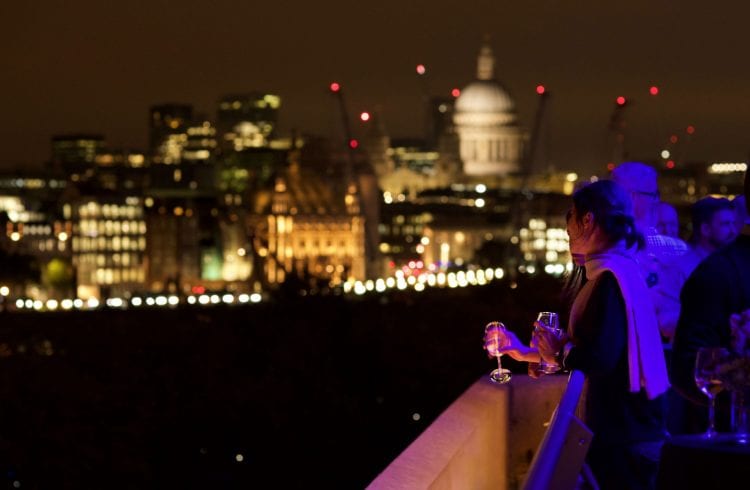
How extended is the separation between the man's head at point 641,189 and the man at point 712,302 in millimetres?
1868

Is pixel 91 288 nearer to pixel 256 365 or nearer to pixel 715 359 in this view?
pixel 256 365

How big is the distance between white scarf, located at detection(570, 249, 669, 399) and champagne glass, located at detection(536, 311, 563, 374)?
59 mm

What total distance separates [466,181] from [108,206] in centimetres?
5344

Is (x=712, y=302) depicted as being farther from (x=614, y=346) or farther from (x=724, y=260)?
(x=614, y=346)

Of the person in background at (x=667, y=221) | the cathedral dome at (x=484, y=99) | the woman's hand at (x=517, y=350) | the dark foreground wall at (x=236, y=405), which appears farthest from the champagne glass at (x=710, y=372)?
the cathedral dome at (x=484, y=99)

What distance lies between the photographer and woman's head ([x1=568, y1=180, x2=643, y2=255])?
5.18 m

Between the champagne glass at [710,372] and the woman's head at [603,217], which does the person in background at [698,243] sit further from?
the champagne glass at [710,372]

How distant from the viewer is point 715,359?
428 cm

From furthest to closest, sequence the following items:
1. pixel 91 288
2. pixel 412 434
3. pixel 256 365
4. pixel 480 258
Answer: pixel 480 258
pixel 91 288
pixel 256 365
pixel 412 434

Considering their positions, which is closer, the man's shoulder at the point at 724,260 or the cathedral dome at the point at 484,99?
the man's shoulder at the point at 724,260

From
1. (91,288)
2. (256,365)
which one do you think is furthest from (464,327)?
(91,288)

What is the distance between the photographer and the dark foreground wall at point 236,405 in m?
27.3

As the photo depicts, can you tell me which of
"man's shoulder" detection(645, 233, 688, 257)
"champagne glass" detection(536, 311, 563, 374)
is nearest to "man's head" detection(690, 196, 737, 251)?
"man's shoulder" detection(645, 233, 688, 257)

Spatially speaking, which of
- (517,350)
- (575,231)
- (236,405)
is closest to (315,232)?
(236,405)
